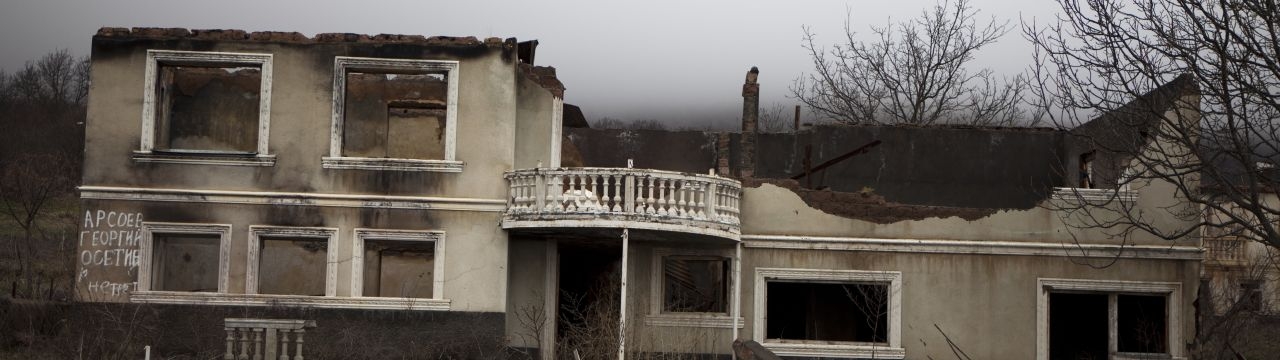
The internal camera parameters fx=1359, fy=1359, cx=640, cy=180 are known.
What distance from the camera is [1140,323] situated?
2205 centimetres

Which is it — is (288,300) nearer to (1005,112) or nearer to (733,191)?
(733,191)

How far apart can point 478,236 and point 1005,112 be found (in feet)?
81.1

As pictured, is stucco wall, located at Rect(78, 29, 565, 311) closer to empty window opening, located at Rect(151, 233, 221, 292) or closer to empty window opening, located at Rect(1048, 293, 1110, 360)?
empty window opening, located at Rect(151, 233, 221, 292)

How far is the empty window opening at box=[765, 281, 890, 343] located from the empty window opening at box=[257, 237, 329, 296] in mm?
8296

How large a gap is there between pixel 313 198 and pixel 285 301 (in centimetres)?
161

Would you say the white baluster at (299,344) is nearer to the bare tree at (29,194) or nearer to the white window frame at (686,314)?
the white window frame at (686,314)

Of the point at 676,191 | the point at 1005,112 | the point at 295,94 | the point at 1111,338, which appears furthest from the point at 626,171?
the point at 1005,112

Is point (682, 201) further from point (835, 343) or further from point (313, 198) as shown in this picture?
point (313, 198)

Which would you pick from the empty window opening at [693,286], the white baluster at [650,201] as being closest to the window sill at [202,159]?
the white baluster at [650,201]

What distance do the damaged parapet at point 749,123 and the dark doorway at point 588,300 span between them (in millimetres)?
4901

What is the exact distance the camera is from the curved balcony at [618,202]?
779 inches

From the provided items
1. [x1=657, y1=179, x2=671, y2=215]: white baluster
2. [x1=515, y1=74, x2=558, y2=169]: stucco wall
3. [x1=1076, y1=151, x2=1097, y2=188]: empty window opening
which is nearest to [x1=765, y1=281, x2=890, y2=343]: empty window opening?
[x1=657, y1=179, x2=671, y2=215]: white baluster

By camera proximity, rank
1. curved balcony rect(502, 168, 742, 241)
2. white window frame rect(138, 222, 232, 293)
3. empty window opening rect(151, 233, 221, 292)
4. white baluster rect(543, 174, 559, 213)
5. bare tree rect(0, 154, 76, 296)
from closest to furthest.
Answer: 1. curved balcony rect(502, 168, 742, 241)
2. white baluster rect(543, 174, 559, 213)
3. white window frame rect(138, 222, 232, 293)
4. empty window opening rect(151, 233, 221, 292)
5. bare tree rect(0, 154, 76, 296)

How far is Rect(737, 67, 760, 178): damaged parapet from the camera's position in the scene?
28375 millimetres
